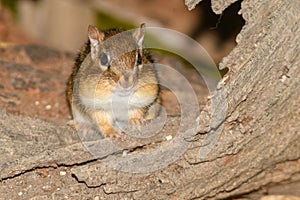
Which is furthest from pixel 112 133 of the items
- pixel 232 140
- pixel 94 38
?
pixel 232 140

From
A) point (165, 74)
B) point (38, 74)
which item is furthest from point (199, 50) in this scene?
point (38, 74)

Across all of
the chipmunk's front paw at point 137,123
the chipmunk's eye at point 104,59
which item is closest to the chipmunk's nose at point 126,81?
the chipmunk's eye at point 104,59

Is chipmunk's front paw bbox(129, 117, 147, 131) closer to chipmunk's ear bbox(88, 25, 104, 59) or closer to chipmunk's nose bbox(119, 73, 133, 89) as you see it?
chipmunk's nose bbox(119, 73, 133, 89)

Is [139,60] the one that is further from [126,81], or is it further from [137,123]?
[137,123]

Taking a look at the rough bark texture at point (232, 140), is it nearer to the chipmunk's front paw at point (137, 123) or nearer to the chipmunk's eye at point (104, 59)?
the chipmunk's front paw at point (137, 123)

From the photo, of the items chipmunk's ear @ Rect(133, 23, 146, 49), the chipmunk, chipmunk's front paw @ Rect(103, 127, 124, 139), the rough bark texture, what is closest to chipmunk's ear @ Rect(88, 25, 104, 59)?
the chipmunk
